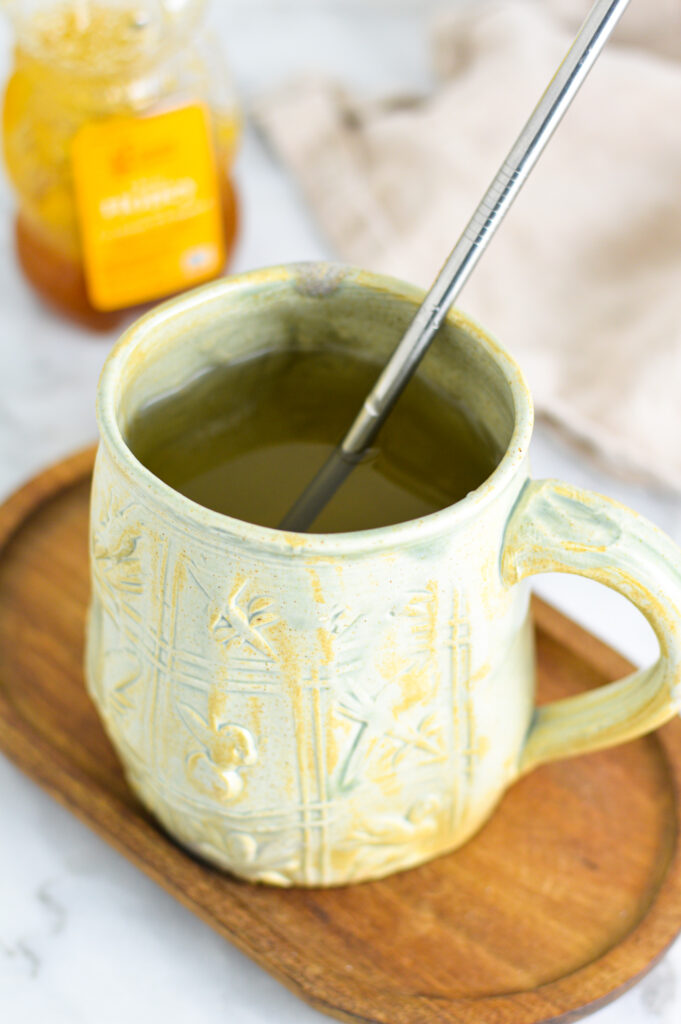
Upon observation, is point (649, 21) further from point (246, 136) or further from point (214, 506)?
point (214, 506)

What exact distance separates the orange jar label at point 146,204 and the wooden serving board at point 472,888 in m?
0.27

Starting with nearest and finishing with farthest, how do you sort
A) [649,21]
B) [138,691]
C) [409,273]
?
[138,691], [409,273], [649,21]

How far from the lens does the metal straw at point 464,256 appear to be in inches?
14.8

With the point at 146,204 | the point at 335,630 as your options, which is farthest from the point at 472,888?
the point at 146,204

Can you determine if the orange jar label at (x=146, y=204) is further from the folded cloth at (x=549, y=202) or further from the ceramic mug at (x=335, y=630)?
the ceramic mug at (x=335, y=630)

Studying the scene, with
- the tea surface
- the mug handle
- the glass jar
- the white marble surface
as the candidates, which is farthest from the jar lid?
the mug handle

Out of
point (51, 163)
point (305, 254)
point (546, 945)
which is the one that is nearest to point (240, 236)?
point (305, 254)

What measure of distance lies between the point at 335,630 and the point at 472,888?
184 mm

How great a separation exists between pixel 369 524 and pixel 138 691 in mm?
116

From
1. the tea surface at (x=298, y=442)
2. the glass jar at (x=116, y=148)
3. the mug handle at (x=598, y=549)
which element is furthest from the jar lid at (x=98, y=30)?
the mug handle at (x=598, y=549)

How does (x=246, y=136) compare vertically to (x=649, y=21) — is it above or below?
below

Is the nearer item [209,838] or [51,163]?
[209,838]

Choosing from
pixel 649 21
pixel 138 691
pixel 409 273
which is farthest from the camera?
pixel 649 21

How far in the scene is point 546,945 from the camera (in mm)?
502
